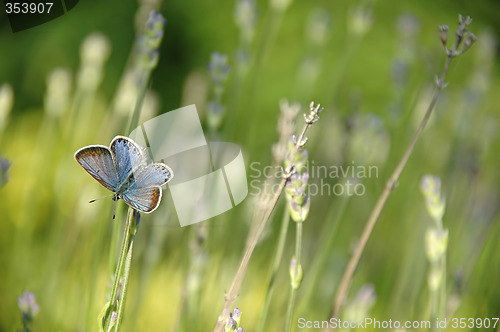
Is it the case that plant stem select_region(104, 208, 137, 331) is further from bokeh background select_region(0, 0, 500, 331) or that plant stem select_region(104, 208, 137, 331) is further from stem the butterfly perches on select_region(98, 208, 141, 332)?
bokeh background select_region(0, 0, 500, 331)

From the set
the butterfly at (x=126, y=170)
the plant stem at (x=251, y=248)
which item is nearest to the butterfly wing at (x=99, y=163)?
the butterfly at (x=126, y=170)

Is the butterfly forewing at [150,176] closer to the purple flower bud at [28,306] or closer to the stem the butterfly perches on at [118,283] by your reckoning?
the stem the butterfly perches on at [118,283]

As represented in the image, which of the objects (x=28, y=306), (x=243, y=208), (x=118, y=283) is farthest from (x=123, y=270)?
(x=243, y=208)

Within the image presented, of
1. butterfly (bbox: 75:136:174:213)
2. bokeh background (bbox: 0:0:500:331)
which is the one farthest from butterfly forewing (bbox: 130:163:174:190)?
bokeh background (bbox: 0:0:500:331)

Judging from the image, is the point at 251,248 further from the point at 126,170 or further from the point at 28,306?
the point at 28,306

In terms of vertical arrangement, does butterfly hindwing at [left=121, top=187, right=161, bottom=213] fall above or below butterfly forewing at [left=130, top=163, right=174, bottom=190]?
below

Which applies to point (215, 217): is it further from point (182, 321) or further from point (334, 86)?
point (334, 86)
